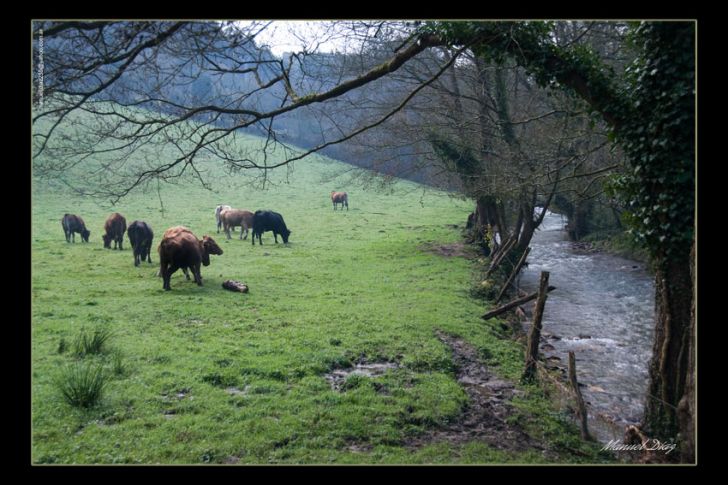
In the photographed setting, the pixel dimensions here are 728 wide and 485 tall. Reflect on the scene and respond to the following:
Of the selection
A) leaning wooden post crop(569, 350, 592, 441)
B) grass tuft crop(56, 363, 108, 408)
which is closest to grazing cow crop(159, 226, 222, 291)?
grass tuft crop(56, 363, 108, 408)

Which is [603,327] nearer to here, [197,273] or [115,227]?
[197,273]

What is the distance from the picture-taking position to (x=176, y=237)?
12.5 m

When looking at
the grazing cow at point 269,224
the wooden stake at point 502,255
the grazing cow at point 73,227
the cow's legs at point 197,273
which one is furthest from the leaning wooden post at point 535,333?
the grazing cow at point 269,224

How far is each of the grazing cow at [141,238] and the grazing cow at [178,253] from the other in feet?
5.72

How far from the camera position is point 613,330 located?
36.8ft

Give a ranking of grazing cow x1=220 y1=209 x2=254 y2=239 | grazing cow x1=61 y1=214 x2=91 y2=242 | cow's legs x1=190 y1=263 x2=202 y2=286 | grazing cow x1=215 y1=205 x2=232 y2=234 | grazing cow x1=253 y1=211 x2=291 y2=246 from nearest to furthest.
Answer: grazing cow x1=61 y1=214 x2=91 y2=242, cow's legs x1=190 y1=263 x2=202 y2=286, grazing cow x1=215 y1=205 x2=232 y2=234, grazing cow x1=220 y1=209 x2=254 y2=239, grazing cow x1=253 y1=211 x2=291 y2=246

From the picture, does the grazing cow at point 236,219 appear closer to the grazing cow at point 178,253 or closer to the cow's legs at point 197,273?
the grazing cow at point 178,253

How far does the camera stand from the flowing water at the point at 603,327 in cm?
780

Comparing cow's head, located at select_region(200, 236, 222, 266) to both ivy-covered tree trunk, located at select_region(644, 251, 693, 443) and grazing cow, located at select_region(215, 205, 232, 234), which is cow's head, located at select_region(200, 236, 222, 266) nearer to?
grazing cow, located at select_region(215, 205, 232, 234)

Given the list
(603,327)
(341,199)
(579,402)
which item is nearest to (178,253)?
(579,402)

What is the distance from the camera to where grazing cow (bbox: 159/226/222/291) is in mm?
12195

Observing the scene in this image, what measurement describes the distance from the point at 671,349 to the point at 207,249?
1121 centimetres

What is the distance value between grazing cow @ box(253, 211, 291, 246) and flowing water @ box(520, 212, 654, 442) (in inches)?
341

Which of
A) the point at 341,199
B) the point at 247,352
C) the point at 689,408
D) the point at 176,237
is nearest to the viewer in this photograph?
the point at 689,408
